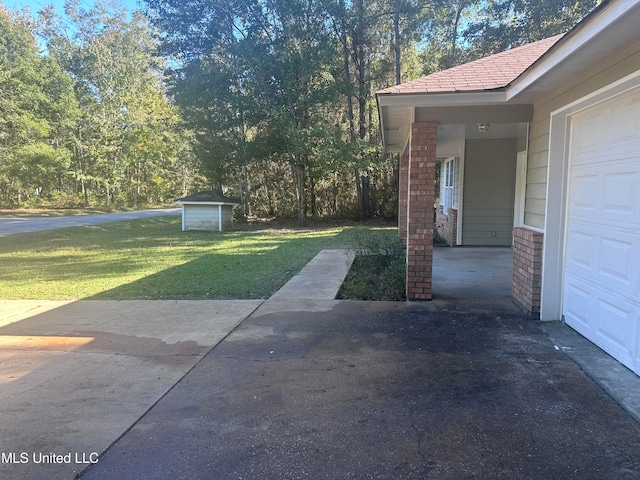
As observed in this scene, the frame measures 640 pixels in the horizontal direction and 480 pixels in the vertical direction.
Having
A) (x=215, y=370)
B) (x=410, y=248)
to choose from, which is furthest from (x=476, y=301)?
(x=215, y=370)

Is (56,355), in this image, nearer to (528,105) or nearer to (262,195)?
(528,105)

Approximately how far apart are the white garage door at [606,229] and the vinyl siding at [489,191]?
6.31 m

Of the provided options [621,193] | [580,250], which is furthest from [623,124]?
[580,250]

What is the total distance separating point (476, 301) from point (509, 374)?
233 centimetres

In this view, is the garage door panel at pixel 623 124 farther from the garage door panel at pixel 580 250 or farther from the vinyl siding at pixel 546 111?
the garage door panel at pixel 580 250

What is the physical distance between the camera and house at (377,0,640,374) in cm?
336

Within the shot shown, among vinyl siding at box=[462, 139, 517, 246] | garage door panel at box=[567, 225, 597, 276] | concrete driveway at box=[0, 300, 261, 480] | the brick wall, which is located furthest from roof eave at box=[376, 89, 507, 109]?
the brick wall

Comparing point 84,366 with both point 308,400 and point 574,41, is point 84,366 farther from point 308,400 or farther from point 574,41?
point 574,41

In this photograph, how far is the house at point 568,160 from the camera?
336 cm

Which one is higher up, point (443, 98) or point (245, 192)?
point (443, 98)

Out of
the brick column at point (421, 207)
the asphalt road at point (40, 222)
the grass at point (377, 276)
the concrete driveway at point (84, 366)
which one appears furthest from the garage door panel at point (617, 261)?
the asphalt road at point (40, 222)

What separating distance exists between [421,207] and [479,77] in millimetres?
1854

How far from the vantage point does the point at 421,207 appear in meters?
5.63

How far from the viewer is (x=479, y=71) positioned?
5898 millimetres
